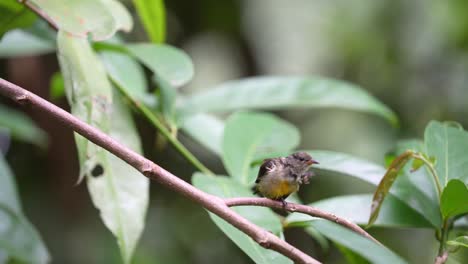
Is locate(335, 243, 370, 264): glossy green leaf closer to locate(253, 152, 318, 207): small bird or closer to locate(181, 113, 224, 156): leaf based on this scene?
locate(253, 152, 318, 207): small bird

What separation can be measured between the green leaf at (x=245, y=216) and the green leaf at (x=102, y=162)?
0.16 m

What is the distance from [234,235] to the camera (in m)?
1.11

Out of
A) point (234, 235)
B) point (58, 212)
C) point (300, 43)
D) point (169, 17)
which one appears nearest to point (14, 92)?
point (234, 235)

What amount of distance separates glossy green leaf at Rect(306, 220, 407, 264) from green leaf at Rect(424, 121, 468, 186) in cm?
19

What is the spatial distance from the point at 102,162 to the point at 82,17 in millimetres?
315

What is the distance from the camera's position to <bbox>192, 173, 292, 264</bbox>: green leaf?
1087 mm

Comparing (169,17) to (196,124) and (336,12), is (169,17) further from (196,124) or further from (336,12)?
(196,124)

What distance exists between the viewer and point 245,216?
4.25 ft

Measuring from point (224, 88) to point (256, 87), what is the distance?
10 centimetres

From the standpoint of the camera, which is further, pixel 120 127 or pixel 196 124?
pixel 196 124

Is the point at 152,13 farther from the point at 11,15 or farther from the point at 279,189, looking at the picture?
the point at 279,189

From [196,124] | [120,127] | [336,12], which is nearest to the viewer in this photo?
[120,127]

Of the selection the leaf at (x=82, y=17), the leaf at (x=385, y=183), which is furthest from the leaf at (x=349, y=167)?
the leaf at (x=82, y=17)

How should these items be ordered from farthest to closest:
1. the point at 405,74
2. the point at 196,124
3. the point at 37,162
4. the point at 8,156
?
1. the point at 405,74
2. the point at 37,162
3. the point at 8,156
4. the point at 196,124
